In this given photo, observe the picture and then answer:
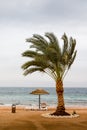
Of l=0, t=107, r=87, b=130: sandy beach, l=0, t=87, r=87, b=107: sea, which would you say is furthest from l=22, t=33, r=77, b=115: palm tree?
l=0, t=87, r=87, b=107: sea

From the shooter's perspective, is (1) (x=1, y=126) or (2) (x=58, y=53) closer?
(1) (x=1, y=126)

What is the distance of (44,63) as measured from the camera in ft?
84.4

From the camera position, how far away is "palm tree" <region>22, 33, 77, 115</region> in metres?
25.8

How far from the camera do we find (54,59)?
25562mm

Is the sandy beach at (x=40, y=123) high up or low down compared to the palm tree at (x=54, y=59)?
down

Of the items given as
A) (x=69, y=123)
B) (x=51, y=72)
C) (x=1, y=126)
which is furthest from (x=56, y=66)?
(x=1, y=126)

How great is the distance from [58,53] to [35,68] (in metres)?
2.03

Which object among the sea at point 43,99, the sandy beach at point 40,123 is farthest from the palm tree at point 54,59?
the sea at point 43,99

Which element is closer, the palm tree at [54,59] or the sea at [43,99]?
the palm tree at [54,59]

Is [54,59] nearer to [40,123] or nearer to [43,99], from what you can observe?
[40,123]

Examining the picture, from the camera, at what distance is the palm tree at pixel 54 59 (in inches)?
1015

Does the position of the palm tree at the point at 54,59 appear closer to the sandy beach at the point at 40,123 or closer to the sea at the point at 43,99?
the sandy beach at the point at 40,123

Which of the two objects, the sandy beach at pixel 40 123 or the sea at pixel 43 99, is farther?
the sea at pixel 43 99

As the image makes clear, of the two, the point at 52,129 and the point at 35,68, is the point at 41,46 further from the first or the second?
the point at 52,129
